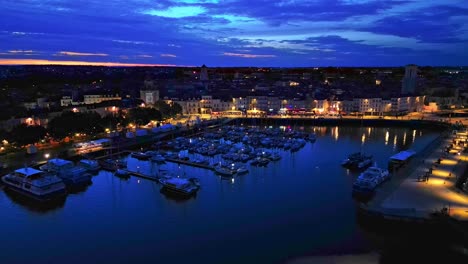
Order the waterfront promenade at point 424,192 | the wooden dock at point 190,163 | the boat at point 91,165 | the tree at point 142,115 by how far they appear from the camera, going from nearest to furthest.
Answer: the waterfront promenade at point 424,192 < the boat at point 91,165 < the wooden dock at point 190,163 < the tree at point 142,115

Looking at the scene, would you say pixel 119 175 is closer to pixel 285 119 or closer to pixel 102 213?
pixel 102 213

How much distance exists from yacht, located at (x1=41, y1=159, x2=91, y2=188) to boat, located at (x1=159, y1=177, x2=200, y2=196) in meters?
2.38

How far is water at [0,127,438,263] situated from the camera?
6965 millimetres

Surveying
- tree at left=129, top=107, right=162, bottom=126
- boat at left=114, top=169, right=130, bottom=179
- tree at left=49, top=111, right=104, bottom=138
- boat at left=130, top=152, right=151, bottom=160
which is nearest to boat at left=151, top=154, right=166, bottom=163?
boat at left=130, top=152, right=151, bottom=160

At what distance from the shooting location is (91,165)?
11898mm

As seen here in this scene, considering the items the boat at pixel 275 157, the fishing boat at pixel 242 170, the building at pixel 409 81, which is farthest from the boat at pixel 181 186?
the building at pixel 409 81

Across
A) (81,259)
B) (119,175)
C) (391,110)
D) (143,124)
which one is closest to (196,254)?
(81,259)

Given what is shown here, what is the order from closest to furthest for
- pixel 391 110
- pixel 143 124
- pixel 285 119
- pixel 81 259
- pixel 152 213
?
pixel 81 259 → pixel 152 213 → pixel 143 124 → pixel 285 119 → pixel 391 110

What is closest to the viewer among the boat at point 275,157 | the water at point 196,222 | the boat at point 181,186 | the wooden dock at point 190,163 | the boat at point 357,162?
the water at point 196,222

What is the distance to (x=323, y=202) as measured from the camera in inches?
367

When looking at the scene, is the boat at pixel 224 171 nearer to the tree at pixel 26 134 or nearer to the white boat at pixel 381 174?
the white boat at pixel 381 174

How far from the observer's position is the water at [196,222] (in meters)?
6.96

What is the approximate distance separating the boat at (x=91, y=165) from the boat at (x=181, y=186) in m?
2.84

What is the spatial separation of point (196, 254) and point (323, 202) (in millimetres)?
3762
